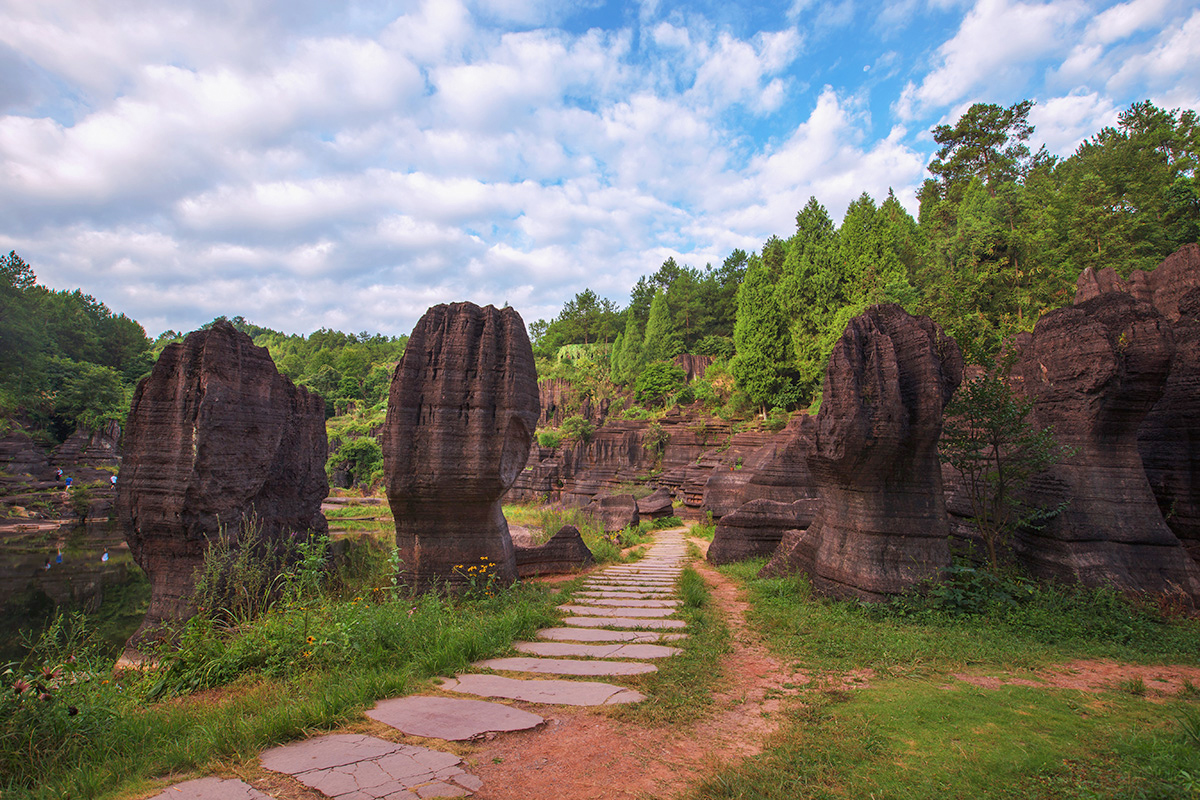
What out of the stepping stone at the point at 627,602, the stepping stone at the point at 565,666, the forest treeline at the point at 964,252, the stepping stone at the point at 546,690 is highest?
the forest treeline at the point at 964,252

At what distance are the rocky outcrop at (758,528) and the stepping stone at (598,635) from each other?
5.77 m

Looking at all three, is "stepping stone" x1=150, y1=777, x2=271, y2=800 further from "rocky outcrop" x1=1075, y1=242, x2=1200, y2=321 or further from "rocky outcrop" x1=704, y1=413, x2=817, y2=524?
"rocky outcrop" x1=704, y1=413, x2=817, y2=524

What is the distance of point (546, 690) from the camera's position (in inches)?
147

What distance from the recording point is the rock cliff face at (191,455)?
257 inches

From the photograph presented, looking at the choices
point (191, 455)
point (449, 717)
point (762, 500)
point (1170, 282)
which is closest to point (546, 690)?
point (449, 717)

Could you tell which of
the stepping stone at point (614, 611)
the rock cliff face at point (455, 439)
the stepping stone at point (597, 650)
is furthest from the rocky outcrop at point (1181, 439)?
the rock cliff face at point (455, 439)

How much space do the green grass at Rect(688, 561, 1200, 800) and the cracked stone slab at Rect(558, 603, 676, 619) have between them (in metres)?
1.32

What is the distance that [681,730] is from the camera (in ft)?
10.4

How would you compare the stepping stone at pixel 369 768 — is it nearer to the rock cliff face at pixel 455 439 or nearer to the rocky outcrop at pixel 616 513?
the rock cliff face at pixel 455 439

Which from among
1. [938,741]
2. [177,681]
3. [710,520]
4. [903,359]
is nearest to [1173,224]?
[710,520]

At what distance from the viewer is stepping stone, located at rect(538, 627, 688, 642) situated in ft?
17.0

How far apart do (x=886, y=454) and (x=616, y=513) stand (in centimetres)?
1218

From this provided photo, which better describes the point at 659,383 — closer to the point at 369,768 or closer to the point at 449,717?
the point at 449,717

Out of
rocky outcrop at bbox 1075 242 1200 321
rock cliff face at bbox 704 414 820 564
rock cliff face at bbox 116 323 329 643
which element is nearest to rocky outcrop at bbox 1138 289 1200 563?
rocky outcrop at bbox 1075 242 1200 321
